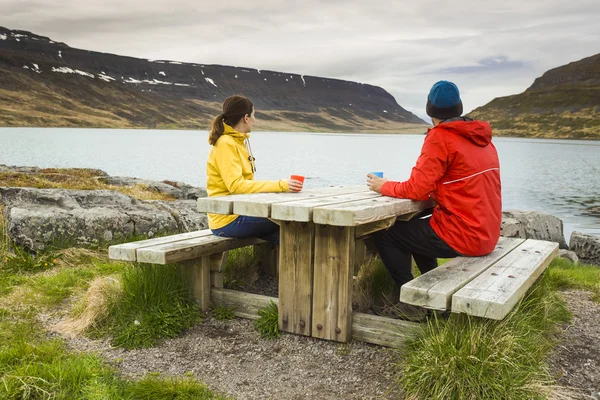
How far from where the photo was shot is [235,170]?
488cm

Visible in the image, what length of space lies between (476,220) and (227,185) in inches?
80.8

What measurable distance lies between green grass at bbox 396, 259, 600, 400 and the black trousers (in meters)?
0.75

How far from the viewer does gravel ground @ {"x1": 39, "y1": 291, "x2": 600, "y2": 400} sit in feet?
12.3

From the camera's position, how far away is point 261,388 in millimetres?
3783

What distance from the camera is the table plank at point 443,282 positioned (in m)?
3.57

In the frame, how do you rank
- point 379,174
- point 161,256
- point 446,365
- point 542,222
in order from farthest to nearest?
point 542,222 < point 379,174 < point 161,256 < point 446,365

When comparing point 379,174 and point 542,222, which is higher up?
point 379,174

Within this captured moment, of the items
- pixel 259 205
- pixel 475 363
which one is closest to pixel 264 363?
pixel 259 205

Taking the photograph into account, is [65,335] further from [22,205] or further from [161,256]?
[22,205]

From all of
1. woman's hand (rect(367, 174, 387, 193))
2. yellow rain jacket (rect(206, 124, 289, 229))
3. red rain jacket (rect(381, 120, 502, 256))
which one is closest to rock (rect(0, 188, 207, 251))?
yellow rain jacket (rect(206, 124, 289, 229))

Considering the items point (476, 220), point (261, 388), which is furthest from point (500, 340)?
point (261, 388)

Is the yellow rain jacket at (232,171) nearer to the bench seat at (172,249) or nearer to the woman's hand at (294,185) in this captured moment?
the woman's hand at (294,185)

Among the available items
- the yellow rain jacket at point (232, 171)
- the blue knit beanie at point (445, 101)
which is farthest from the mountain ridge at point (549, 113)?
the yellow rain jacket at point (232, 171)

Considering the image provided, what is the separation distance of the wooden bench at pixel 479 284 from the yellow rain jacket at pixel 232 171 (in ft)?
Answer: 5.15
